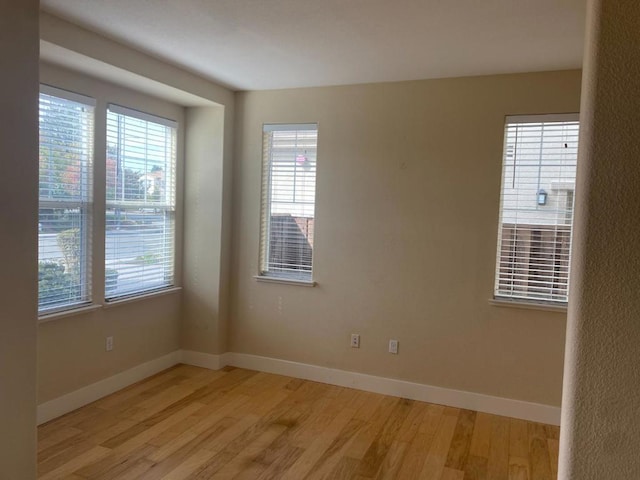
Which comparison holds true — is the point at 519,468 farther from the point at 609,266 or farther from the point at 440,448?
the point at 609,266

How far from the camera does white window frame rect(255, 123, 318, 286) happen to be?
418cm

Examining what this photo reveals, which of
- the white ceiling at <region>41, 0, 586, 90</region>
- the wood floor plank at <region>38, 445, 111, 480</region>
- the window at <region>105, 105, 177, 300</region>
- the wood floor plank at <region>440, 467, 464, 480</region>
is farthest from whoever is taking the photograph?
the window at <region>105, 105, 177, 300</region>

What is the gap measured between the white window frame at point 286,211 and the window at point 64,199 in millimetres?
1447

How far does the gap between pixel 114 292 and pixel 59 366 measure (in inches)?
26.2

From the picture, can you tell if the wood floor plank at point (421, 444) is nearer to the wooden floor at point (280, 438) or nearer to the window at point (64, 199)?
the wooden floor at point (280, 438)

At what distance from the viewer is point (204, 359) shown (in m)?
4.46

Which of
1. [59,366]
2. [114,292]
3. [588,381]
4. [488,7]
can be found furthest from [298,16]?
[59,366]

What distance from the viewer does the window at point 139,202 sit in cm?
368

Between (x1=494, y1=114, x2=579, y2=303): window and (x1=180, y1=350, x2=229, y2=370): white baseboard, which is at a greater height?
(x1=494, y1=114, x2=579, y2=303): window

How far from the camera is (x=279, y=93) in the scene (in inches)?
165

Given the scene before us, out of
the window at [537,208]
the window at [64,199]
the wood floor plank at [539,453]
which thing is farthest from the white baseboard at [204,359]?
the wood floor plank at [539,453]

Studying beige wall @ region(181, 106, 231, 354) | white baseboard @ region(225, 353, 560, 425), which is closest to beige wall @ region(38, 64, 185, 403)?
beige wall @ region(181, 106, 231, 354)

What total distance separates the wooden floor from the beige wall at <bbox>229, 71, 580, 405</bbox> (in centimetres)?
37

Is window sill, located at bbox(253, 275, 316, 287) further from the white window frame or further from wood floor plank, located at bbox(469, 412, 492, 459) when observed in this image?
wood floor plank, located at bbox(469, 412, 492, 459)
